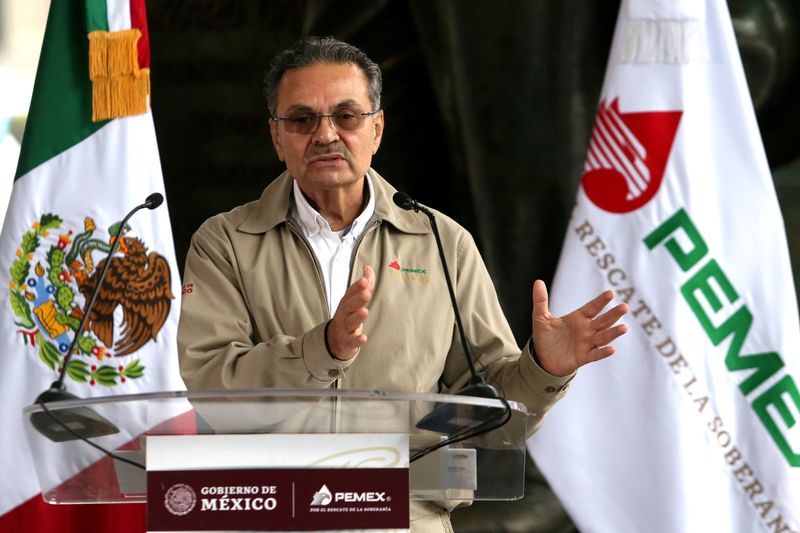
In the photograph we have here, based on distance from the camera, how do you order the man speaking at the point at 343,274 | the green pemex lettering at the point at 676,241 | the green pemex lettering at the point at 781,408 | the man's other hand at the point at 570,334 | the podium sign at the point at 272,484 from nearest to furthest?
1. the podium sign at the point at 272,484
2. the man's other hand at the point at 570,334
3. the man speaking at the point at 343,274
4. the green pemex lettering at the point at 781,408
5. the green pemex lettering at the point at 676,241

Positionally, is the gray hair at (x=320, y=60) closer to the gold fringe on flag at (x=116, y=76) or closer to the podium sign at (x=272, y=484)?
the podium sign at (x=272, y=484)

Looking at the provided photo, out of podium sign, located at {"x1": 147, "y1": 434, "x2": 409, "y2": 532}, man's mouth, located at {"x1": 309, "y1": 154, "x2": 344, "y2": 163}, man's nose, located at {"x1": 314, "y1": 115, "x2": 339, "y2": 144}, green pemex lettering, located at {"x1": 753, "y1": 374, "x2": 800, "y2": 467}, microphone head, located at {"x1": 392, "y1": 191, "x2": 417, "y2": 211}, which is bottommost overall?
green pemex lettering, located at {"x1": 753, "y1": 374, "x2": 800, "y2": 467}

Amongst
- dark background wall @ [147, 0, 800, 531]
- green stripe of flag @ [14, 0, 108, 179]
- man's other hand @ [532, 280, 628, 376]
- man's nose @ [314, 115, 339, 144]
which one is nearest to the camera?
man's other hand @ [532, 280, 628, 376]

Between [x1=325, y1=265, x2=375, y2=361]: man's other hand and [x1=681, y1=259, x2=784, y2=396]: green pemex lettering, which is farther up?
[x1=325, y1=265, x2=375, y2=361]: man's other hand

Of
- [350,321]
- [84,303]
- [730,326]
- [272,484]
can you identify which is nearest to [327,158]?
[350,321]

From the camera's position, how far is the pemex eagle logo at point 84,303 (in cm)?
369

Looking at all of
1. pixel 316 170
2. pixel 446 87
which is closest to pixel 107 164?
pixel 446 87

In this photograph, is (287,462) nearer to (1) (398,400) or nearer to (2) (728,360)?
(1) (398,400)

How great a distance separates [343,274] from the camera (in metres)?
2.43

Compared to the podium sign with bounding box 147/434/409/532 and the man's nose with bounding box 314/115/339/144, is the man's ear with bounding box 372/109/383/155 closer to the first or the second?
the man's nose with bounding box 314/115/339/144

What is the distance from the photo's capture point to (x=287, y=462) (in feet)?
5.44

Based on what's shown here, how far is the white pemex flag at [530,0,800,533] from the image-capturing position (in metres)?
3.58

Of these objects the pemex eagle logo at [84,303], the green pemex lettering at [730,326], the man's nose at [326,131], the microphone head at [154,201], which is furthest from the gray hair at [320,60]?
the green pemex lettering at [730,326]

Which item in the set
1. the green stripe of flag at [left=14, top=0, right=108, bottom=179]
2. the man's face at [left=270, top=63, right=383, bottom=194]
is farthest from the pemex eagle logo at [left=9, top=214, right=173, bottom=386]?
the man's face at [left=270, top=63, right=383, bottom=194]
